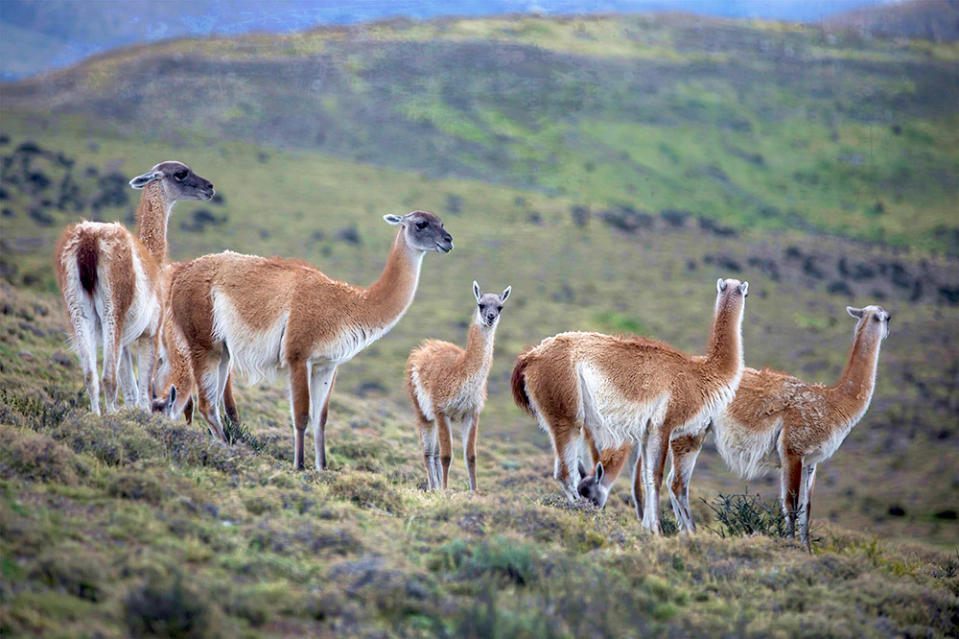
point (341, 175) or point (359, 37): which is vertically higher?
point (359, 37)

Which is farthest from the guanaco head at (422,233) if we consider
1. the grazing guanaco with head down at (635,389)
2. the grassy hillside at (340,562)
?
the grassy hillside at (340,562)

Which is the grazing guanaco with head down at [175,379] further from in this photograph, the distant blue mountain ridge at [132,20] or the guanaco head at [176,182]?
the distant blue mountain ridge at [132,20]

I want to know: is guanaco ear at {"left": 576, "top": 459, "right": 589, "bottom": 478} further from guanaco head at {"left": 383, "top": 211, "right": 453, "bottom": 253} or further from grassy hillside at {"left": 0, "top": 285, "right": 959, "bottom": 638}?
guanaco head at {"left": 383, "top": 211, "right": 453, "bottom": 253}

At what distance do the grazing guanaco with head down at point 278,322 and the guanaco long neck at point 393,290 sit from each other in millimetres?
13

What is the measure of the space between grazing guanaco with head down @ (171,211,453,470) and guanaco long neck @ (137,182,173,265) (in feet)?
4.04

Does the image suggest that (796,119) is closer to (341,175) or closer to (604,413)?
(341,175)

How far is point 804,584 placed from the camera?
727 centimetres

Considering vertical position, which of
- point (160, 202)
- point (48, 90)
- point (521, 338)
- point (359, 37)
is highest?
point (359, 37)

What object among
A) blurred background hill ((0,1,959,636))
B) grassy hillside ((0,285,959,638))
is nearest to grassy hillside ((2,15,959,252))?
blurred background hill ((0,1,959,636))

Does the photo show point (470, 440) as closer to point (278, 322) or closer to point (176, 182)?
point (278, 322)

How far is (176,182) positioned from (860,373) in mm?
8931

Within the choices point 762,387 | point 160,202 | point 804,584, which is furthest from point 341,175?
point 804,584

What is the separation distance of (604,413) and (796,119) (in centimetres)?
5560

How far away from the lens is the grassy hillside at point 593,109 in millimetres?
47562
